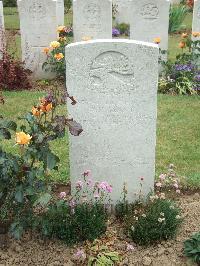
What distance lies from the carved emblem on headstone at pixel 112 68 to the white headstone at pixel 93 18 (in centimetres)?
542

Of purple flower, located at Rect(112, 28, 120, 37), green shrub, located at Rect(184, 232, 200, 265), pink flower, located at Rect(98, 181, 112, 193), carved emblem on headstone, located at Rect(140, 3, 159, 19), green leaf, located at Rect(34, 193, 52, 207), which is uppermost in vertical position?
carved emblem on headstone, located at Rect(140, 3, 159, 19)

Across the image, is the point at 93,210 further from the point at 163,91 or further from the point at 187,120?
the point at 163,91

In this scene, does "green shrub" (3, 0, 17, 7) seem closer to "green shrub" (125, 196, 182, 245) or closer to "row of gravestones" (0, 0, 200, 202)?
"row of gravestones" (0, 0, 200, 202)

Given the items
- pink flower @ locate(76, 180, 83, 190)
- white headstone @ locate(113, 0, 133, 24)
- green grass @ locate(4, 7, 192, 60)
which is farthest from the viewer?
white headstone @ locate(113, 0, 133, 24)

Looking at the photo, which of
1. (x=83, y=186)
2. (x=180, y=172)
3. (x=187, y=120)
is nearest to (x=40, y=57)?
(x=187, y=120)

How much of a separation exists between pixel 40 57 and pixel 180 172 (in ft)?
16.1

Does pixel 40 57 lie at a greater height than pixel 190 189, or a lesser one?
greater

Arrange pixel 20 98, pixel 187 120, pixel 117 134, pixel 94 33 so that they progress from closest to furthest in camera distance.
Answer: pixel 117 134 → pixel 187 120 → pixel 20 98 → pixel 94 33

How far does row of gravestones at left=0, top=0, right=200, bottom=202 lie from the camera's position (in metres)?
3.68

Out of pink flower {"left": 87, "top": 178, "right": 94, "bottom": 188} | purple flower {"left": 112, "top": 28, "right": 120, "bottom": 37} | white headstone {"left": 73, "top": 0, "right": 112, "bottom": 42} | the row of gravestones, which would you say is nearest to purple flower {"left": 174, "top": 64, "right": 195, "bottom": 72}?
white headstone {"left": 73, "top": 0, "right": 112, "bottom": 42}

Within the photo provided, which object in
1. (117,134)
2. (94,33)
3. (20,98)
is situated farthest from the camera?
(94,33)

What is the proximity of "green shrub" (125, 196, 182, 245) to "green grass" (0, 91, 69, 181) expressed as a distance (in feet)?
4.21

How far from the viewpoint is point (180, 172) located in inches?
205

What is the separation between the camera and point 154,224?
12.4 feet
